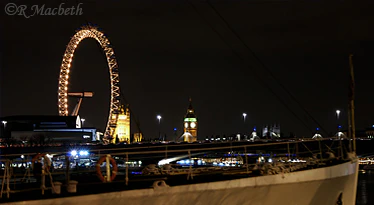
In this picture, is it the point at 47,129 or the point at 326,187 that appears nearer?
the point at 326,187

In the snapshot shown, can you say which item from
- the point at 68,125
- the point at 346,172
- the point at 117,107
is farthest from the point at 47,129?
the point at 346,172

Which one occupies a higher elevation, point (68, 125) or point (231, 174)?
point (68, 125)

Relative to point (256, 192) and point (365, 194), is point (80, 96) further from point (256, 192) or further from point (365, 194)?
point (256, 192)

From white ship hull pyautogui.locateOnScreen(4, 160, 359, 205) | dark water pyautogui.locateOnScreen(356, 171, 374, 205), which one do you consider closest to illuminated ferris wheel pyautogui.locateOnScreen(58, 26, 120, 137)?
dark water pyautogui.locateOnScreen(356, 171, 374, 205)

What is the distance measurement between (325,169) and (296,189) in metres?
1.51

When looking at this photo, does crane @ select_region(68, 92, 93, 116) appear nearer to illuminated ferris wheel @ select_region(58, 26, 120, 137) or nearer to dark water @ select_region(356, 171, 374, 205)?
illuminated ferris wheel @ select_region(58, 26, 120, 137)

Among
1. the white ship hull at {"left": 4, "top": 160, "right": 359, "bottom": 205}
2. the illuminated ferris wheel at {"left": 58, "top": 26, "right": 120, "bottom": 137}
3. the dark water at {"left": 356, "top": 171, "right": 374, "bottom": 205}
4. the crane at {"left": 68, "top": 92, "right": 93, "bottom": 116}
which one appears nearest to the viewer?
the white ship hull at {"left": 4, "top": 160, "right": 359, "bottom": 205}

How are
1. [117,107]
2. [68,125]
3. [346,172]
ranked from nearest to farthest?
1. [346,172]
2. [117,107]
3. [68,125]

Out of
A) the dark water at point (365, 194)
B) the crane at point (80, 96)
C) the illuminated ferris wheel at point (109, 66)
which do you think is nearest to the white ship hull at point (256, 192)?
the dark water at point (365, 194)

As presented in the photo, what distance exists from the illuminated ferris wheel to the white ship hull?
82.1m

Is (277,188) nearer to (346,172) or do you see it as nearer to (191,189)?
(191,189)

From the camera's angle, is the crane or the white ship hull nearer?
the white ship hull

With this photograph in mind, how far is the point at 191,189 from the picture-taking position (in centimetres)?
1530

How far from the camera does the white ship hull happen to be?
14.1m
